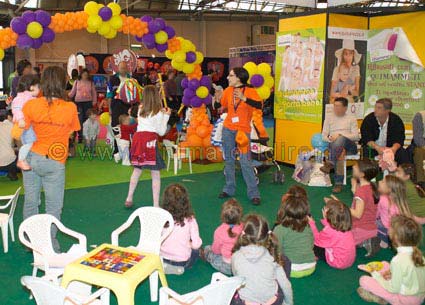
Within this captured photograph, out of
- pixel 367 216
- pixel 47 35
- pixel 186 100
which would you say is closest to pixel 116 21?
pixel 47 35

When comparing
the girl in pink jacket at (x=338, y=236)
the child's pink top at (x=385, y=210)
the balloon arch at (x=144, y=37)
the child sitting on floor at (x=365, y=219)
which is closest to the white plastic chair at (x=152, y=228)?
the girl in pink jacket at (x=338, y=236)

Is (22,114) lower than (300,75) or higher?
lower

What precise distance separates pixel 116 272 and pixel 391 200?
7.71ft

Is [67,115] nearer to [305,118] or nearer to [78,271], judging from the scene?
[78,271]

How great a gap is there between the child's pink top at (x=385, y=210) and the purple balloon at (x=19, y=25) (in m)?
5.14

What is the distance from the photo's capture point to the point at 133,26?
24.0 feet

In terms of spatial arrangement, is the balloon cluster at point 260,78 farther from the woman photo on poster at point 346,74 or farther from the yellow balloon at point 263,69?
the woman photo on poster at point 346,74

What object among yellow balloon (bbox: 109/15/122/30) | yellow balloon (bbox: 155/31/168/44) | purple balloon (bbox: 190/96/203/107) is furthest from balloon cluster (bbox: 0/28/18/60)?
purple balloon (bbox: 190/96/203/107)

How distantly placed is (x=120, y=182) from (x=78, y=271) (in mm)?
4067

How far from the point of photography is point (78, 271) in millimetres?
2643

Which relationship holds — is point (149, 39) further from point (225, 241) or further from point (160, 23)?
point (225, 241)

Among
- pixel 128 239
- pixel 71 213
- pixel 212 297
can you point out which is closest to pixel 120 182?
pixel 71 213

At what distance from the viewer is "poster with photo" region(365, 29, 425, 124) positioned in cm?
679

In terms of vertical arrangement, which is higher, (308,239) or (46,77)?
(46,77)
